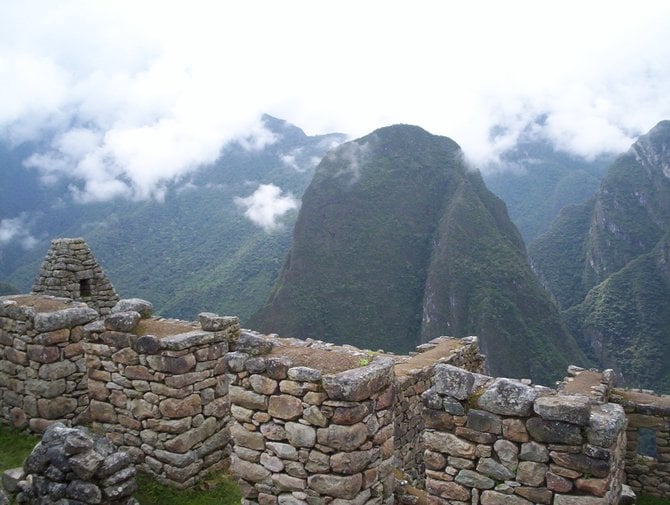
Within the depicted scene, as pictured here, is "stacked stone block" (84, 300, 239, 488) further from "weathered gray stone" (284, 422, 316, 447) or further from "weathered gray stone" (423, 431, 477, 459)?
"weathered gray stone" (423, 431, 477, 459)

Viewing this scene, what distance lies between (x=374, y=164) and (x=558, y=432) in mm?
111655

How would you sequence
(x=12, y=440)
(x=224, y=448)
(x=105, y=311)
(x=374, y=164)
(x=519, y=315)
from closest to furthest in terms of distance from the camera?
(x=224, y=448) → (x=12, y=440) → (x=105, y=311) → (x=519, y=315) → (x=374, y=164)

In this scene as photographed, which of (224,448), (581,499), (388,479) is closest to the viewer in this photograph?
(581,499)

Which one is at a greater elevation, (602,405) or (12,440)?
(602,405)

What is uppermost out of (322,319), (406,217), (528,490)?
(406,217)

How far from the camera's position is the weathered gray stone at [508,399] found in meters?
4.07

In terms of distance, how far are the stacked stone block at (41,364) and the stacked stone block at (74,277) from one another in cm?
421

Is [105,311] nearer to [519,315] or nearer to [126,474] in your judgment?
[126,474]

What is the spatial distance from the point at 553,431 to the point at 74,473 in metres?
4.52

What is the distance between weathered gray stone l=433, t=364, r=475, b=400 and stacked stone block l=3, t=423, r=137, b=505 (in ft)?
11.0

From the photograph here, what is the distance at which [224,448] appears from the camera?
6.94 metres

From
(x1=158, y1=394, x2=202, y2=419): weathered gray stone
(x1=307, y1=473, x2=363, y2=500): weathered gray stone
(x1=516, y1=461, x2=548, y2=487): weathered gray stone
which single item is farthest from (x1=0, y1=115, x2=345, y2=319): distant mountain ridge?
(x1=516, y1=461, x2=548, y2=487): weathered gray stone

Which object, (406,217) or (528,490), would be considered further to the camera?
(406,217)

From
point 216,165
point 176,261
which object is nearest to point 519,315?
point 176,261
